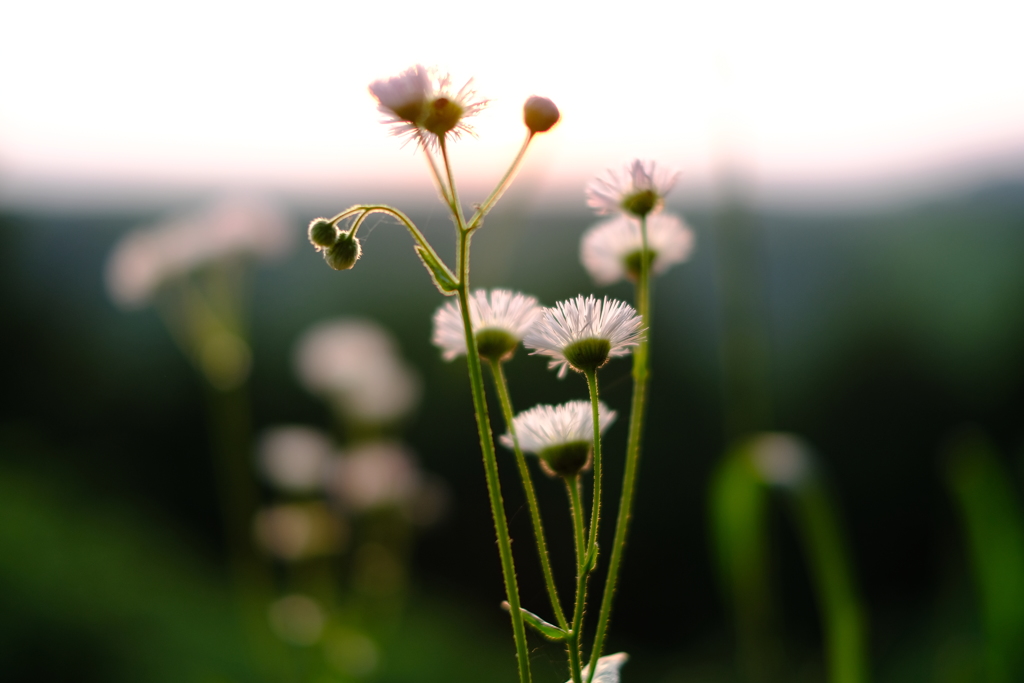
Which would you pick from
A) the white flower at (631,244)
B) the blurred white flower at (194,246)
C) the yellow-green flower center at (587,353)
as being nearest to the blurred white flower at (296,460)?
the blurred white flower at (194,246)

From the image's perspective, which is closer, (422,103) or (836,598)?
(422,103)

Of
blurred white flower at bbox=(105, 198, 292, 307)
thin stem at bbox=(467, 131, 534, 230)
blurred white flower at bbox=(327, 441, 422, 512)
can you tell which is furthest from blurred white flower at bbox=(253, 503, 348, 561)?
thin stem at bbox=(467, 131, 534, 230)

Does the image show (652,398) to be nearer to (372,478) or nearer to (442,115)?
(372,478)

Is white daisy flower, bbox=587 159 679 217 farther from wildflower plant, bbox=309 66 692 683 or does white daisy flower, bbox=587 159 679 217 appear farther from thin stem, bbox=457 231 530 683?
thin stem, bbox=457 231 530 683

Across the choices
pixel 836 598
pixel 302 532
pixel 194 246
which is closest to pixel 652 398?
pixel 302 532

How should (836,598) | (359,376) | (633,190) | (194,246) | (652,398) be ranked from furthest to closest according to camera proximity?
1. (652,398)
2. (359,376)
3. (194,246)
4. (836,598)
5. (633,190)

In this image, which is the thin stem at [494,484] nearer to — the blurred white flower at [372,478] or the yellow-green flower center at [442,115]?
the yellow-green flower center at [442,115]

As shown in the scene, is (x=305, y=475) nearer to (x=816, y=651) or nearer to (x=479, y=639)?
(x=479, y=639)
